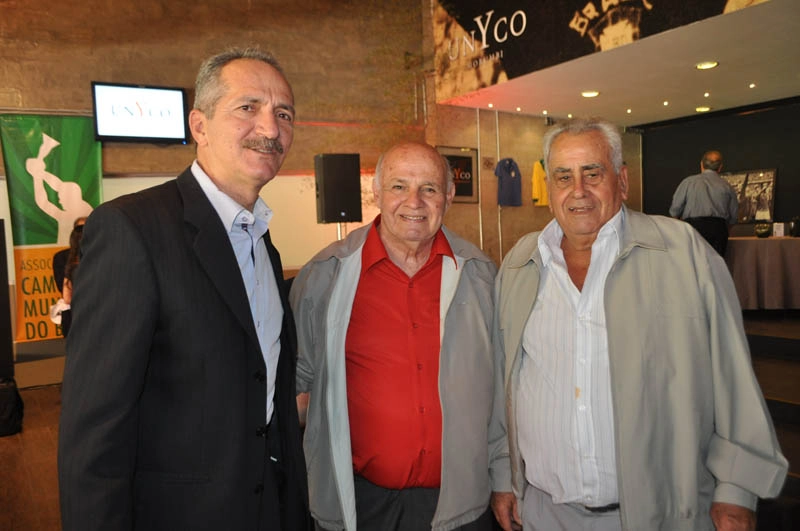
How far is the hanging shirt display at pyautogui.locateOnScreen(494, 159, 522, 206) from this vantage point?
951cm

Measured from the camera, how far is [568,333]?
1.70 meters

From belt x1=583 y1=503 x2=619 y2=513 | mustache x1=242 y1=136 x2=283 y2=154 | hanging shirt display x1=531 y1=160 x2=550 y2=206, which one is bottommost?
belt x1=583 y1=503 x2=619 y2=513

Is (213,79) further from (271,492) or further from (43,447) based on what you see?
(43,447)

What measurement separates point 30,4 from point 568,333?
771 centimetres

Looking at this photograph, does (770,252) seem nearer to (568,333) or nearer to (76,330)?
(568,333)

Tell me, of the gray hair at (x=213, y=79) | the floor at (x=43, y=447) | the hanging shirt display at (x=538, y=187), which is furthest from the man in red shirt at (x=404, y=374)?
the hanging shirt display at (x=538, y=187)

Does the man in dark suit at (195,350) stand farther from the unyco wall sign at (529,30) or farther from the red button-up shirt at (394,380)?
the unyco wall sign at (529,30)

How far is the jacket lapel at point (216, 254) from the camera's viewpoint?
4.27 feet

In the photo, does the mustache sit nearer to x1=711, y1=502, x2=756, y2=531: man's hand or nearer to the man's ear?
the man's ear

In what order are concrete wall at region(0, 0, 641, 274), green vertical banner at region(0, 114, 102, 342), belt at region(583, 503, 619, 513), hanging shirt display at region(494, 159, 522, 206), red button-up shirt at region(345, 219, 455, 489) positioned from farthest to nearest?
hanging shirt display at region(494, 159, 522, 206) → concrete wall at region(0, 0, 641, 274) → green vertical banner at region(0, 114, 102, 342) → red button-up shirt at region(345, 219, 455, 489) → belt at region(583, 503, 619, 513)

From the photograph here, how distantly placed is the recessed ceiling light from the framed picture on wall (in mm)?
3435

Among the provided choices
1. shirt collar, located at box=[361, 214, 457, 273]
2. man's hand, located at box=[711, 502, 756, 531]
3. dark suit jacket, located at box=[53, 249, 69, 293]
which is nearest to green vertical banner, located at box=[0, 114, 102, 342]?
dark suit jacket, located at box=[53, 249, 69, 293]

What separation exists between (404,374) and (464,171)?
753 cm

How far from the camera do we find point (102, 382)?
1137mm
